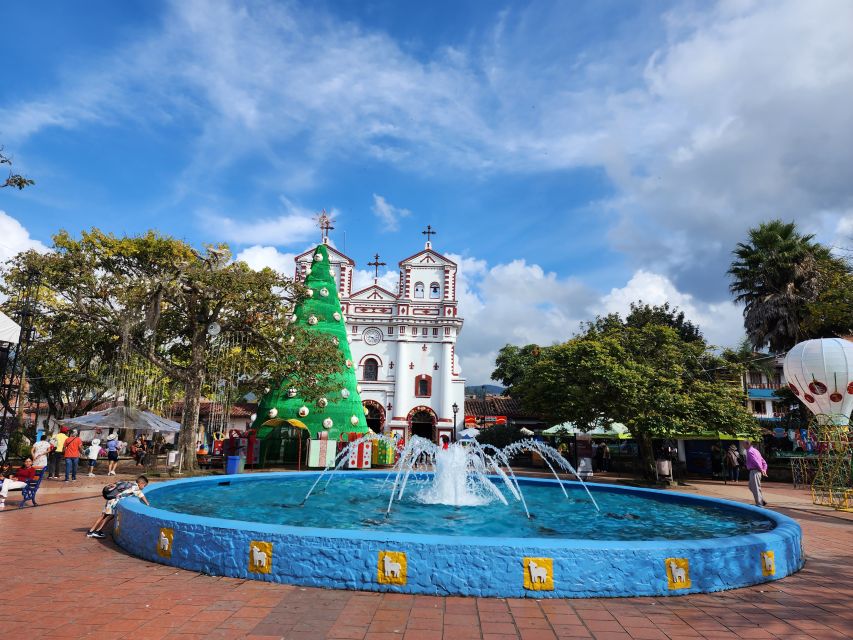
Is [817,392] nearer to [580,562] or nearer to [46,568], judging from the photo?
[580,562]

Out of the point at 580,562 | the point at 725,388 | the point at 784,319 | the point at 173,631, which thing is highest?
the point at 784,319

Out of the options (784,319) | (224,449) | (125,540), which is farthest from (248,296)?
(784,319)

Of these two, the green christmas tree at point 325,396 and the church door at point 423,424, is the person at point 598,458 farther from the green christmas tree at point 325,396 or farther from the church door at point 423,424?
the green christmas tree at point 325,396

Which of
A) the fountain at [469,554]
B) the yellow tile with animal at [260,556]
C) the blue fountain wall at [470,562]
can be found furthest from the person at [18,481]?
the yellow tile with animal at [260,556]

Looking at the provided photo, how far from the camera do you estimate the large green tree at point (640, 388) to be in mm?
18141

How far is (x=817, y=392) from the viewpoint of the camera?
17.4 meters

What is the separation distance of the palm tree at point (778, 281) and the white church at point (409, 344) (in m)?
16.9

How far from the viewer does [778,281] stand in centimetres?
2525

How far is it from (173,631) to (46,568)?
2.97 meters

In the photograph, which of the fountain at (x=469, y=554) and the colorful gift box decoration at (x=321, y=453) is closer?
the fountain at (x=469, y=554)

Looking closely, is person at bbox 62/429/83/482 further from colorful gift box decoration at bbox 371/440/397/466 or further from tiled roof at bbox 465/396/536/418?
tiled roof at bbox 465/396/536/418

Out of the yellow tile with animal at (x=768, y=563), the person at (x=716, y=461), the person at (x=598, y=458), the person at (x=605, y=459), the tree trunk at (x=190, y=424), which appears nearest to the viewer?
the yellow tile with animal at (x=768, y=563)

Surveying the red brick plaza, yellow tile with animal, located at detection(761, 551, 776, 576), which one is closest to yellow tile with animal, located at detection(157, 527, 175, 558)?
the red brick plaza

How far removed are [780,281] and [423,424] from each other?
21.3m
